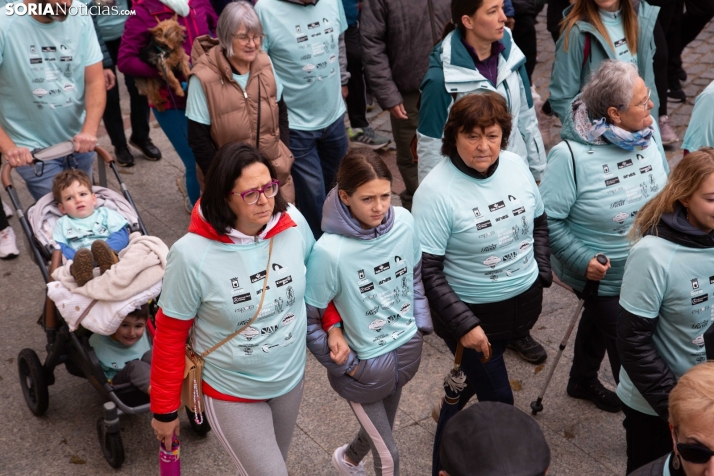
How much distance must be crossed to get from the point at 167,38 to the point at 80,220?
5.89 ft

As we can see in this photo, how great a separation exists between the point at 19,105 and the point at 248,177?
276cm

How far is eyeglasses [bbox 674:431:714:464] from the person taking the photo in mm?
2566

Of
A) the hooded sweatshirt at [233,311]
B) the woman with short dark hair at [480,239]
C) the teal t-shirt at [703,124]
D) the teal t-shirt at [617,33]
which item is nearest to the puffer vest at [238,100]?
the woman with short dark hair at [480,239]

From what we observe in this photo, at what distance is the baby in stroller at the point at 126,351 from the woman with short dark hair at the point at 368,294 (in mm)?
1388

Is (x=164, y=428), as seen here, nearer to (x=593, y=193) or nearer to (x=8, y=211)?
(x=593, y=193)

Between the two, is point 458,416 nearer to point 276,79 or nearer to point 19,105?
point 276,79

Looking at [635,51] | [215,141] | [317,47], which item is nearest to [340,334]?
[215,141]

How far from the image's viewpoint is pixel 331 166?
657 centimetres

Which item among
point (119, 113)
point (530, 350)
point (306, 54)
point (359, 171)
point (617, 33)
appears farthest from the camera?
point (119, 113)

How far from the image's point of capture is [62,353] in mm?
4930

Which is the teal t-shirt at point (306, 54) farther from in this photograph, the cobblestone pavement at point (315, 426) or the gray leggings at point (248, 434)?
the gray leggings at point (248, 434)

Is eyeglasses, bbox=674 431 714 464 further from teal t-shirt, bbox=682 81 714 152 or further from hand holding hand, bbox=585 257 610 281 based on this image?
teal t-shirt, bbox=682 81 714 152

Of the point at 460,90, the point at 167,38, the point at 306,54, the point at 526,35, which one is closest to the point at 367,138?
the point at 526,35

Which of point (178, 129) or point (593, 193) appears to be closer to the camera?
point (593, 193)
